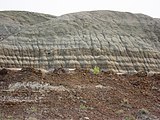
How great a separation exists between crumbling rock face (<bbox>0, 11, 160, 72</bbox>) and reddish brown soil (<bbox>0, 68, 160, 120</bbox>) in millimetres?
36295

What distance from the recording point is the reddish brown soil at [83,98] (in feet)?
38.2

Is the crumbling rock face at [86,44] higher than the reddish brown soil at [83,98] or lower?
lower

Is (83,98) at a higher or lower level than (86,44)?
higher

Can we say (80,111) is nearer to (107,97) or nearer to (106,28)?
(107,97)

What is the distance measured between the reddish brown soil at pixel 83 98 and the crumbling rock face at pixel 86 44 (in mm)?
36295

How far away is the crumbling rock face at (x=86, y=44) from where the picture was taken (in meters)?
53.7

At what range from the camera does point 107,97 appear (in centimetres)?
1330

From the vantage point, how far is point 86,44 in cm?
5766

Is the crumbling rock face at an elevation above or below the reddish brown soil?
below

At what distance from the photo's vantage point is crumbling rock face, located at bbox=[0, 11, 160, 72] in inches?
2112

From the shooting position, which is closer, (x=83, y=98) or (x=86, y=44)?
(x=83, y=98)

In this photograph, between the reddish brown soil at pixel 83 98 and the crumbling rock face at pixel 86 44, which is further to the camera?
the crumbling rock face at pixel 86 44

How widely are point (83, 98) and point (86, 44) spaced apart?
44858mm

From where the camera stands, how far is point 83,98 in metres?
12.9
